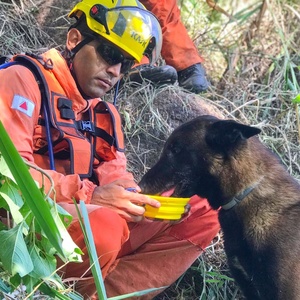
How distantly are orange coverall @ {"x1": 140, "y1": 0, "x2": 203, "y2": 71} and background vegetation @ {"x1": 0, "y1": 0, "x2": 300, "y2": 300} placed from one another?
16 centimetres

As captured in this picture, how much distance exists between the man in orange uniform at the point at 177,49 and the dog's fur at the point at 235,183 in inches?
61.0

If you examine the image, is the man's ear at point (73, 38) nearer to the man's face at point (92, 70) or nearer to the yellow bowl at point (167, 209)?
the man's face at point (92, 70)

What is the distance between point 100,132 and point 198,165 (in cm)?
53

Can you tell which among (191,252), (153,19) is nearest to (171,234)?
(191,252)

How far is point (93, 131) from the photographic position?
3.59 meters

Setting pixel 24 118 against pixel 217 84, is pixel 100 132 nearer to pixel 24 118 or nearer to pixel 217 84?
pixel 24 118

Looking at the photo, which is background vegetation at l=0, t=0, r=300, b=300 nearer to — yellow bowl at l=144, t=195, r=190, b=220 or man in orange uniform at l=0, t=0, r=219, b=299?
man in orange uniform at l=0, t=0, r=219, b=299

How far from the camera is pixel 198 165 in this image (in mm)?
3486

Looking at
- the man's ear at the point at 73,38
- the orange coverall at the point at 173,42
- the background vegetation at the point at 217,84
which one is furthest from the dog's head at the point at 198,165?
the orange coverall at the point at 173,42

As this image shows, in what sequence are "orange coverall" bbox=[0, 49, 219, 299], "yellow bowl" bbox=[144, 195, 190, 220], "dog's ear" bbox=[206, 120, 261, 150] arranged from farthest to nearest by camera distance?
"dog's ear" bbox=[206, 120, 261, 150], "yellow bowl" bbox=[144, 195, 190, 220], "orange coverall" bbox=[0, 49, 219, 299]

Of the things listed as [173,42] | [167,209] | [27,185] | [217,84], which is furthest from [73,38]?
[217,84]

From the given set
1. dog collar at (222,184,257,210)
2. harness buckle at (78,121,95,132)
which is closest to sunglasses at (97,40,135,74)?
harness buckle at (78,121,95,132)

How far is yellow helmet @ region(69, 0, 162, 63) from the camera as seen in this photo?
3.54 metres

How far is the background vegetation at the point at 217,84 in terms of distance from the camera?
14.3 feet
